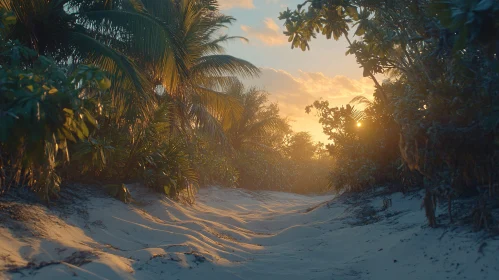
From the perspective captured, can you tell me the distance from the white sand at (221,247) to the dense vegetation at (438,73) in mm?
670

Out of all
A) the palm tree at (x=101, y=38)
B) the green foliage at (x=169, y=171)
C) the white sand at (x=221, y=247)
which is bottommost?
the white sand at (x=221, y=247)

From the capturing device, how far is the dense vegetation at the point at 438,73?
3506 millimetres

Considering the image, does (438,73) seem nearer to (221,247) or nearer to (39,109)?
(221,247)

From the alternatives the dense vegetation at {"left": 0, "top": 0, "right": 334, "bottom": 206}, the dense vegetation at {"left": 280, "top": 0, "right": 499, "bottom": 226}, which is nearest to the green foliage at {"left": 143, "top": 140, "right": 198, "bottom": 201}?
the dense vegetation at {"left": 0, "top": 0, "right": 334, "bottom": 206}

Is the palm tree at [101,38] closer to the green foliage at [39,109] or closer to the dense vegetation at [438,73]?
the dense vegetation at [438,73]

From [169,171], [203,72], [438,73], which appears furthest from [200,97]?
[438,73]

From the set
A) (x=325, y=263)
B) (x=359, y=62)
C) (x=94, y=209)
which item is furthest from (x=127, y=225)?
(x=359, y=62)

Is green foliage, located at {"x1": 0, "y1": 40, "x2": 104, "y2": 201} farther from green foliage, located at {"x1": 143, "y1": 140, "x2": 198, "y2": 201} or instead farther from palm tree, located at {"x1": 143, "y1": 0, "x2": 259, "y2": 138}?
palm tree, located at {"x1": 143, "y1": 0, "x2": 259, "y2": 138}

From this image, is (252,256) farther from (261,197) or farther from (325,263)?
(261,197)

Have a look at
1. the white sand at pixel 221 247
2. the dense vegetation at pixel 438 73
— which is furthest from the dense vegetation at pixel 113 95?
the dense vegetation at pixel 438 73

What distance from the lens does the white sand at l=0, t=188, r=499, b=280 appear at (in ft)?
15.0

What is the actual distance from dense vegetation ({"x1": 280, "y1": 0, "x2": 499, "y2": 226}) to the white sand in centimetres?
67

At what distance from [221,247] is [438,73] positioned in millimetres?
4065

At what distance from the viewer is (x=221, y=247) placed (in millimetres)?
6863
